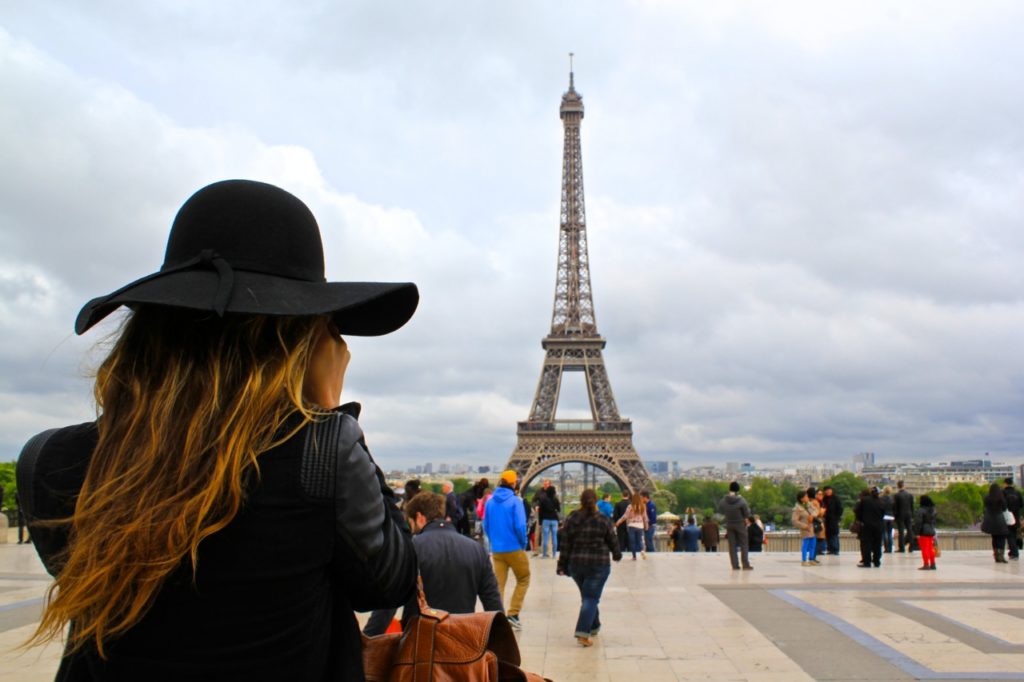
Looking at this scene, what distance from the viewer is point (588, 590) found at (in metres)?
9.63

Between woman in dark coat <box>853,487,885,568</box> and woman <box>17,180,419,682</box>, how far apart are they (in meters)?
18.1

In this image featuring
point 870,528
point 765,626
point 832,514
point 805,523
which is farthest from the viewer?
point 832,514

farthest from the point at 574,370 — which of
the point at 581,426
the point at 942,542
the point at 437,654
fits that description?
the point at 437,654

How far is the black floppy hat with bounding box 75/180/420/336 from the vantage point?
1887 millimetres

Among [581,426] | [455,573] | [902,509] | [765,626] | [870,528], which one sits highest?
[581,426]

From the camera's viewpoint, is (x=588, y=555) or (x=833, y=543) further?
(x=833, y=543)

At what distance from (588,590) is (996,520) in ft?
41.2

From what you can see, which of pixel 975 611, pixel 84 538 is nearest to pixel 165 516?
pixel 84 538

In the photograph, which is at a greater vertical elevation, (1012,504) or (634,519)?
(1012,504)

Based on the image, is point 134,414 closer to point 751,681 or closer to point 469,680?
point 469,680

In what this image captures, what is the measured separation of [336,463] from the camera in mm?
1804

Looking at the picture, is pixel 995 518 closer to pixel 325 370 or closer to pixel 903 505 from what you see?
pixel 903 505

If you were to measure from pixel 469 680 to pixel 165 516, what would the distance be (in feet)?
2.53

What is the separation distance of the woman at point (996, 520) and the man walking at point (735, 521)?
5039 millimetres
